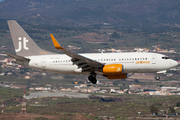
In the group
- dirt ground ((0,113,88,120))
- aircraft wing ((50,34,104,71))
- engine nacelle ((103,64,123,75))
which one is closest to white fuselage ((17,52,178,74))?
aircraft wing ((50,34,104,71))

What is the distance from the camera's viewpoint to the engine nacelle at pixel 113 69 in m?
56.3

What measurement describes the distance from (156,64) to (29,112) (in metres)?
60.3

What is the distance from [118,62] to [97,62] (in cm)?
366

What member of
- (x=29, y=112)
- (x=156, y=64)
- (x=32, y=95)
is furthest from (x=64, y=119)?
(x=32, y=95)

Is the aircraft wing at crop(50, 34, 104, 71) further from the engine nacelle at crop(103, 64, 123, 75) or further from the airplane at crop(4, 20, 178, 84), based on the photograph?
the engine nacelle at crop(103, 64, 123, 75)

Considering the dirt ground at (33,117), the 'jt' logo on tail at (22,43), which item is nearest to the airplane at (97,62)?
the 'jt' logo on tail at (22,43)

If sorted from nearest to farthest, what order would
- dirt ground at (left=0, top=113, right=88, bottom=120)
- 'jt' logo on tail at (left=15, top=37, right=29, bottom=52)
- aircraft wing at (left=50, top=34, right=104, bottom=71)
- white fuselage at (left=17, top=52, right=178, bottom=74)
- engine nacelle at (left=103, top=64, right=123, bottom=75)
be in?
1. aircraft wing at (left=50, top=34, right=104, bottom=71)
2. engine nacelle at (left=103, top=64, right=123, bottom=75)
3. white fuselage at (left=17, top=52, right=178, bottom=74)
4. 'jt' logo on tail at (left=15, top=37, right=29, bottom=52)
5. dirt ground at (left=0, top=113, right=88, bottom=120)

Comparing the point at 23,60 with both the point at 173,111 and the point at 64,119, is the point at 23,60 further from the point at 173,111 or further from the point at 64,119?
the point at 173,111

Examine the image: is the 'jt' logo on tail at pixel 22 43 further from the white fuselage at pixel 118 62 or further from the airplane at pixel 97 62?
the white fuselage at pixel 118 62

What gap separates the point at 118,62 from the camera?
5778 centimetres

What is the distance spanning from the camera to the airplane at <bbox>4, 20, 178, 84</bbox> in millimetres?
57000

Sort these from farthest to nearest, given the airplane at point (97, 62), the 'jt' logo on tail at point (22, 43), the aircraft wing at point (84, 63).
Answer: the 'jt' logo on tail at point (22, 43) → the airplane at point (97, 62) → the aircraft wing at point (84, 63)

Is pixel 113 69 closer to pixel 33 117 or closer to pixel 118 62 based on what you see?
pixel 118 62

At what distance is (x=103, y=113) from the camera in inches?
4478
